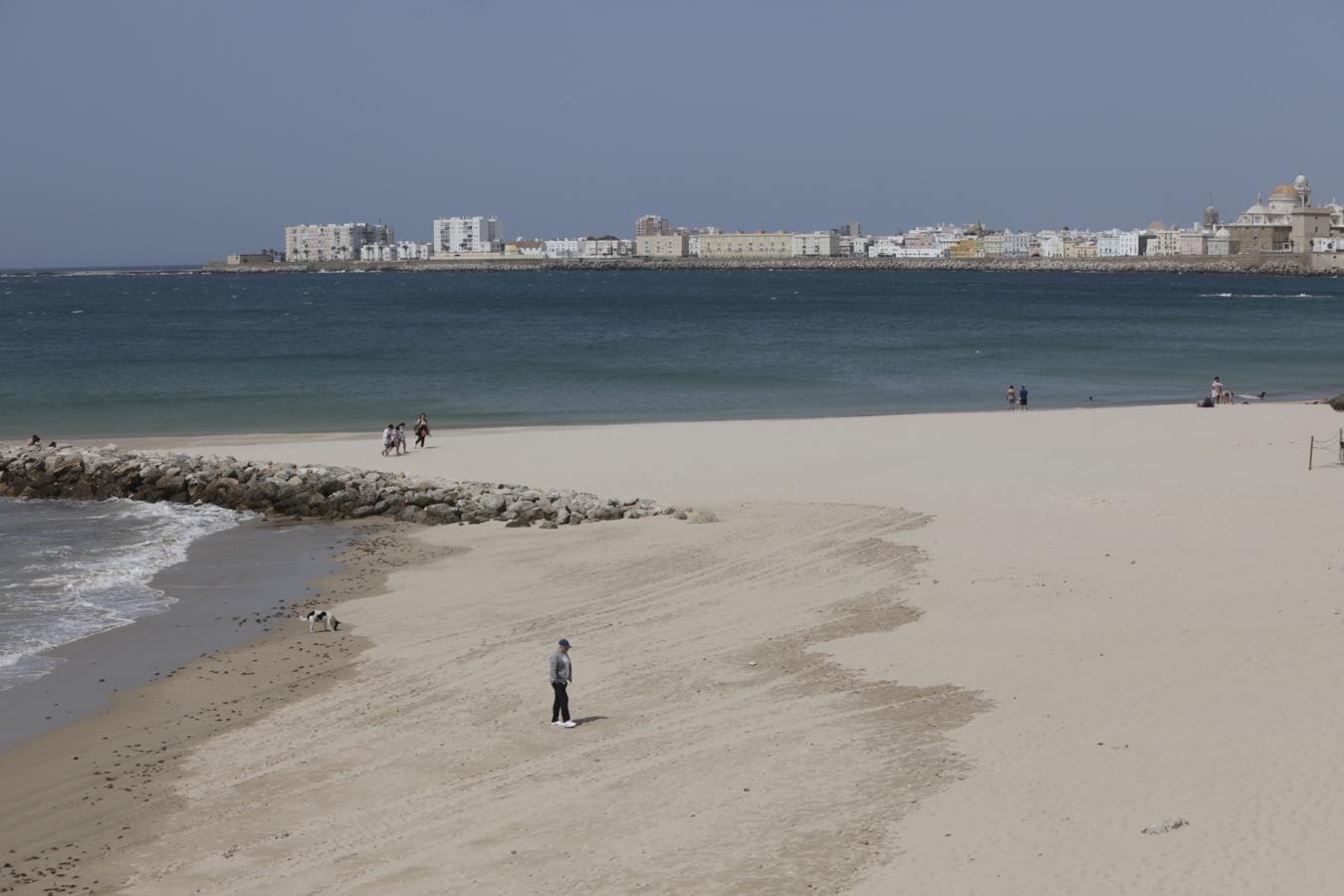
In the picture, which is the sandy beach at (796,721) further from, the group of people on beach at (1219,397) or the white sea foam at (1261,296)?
the white sea foam at (1261,296)

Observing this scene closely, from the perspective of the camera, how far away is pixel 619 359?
56500 mm

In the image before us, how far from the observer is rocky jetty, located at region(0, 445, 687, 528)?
71.7ft

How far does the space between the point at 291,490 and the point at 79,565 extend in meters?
5.02

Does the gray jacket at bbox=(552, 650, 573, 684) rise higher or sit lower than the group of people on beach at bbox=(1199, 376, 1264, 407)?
lower

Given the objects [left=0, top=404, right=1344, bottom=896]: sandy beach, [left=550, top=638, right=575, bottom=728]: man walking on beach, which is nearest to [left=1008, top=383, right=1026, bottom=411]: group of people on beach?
[left=0, top=404, right=1344, bottom=896]: sandy beach

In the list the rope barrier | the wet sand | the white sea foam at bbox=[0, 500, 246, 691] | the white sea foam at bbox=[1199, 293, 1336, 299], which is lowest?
the wet sand

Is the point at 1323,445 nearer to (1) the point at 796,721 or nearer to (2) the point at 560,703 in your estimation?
(1) the point at 796,721

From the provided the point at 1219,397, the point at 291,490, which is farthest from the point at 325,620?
the point at 1219,397

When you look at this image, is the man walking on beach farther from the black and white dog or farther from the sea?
the sea

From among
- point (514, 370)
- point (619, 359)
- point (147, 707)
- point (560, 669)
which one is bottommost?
point (147, 707)

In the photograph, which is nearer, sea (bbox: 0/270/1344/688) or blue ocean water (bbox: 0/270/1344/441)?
sea (bbox: 0/270/1344/688)

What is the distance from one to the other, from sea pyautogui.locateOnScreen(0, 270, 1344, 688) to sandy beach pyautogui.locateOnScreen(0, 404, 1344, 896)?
4.32 m

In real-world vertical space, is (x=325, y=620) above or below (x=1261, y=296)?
below

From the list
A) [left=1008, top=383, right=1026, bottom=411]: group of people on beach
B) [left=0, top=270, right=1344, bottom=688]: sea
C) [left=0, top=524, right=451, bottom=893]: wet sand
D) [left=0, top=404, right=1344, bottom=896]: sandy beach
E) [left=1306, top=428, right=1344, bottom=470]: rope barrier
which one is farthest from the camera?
[left=1008, top=383, right=1026, bottom=411]: group of people on beach
